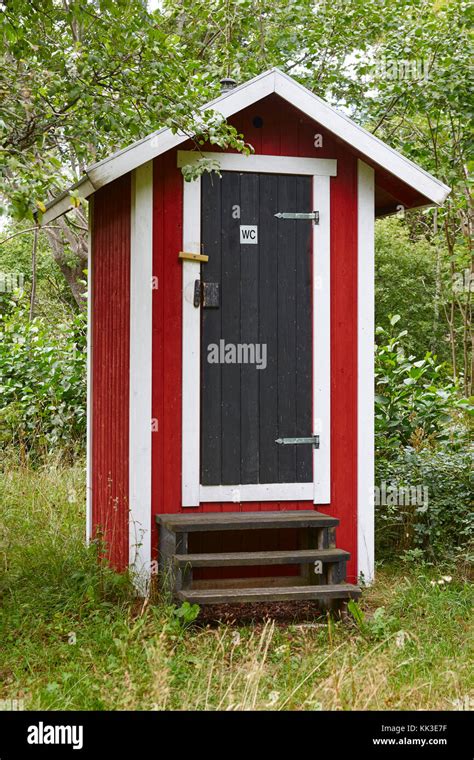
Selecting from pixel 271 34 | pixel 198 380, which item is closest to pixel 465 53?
pixel 271 34

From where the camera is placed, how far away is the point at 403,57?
1065cm

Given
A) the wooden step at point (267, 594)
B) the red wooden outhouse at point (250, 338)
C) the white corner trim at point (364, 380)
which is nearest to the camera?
the wooden step at point (267, 594)

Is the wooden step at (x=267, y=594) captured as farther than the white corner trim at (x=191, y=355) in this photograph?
No

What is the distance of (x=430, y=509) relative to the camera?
7445 mm

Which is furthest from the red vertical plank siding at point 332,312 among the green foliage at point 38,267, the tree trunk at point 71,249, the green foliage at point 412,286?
the green foliage at point 38,267

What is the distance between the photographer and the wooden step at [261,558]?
5645 millimetres

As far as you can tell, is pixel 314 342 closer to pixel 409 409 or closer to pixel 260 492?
pixel 260 492

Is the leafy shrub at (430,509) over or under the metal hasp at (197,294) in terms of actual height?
under

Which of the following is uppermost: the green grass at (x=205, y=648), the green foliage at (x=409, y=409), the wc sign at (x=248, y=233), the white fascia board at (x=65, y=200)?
the white fascia board at (x=65, y=200)

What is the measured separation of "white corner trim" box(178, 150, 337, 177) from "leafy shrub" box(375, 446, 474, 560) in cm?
276

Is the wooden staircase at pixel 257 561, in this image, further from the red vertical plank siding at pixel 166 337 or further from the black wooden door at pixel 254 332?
the black wooden door at pixel 254 332

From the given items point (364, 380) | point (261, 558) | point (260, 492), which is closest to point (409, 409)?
point (364, 380)

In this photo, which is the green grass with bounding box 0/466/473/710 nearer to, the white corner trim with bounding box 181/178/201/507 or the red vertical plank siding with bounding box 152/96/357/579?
the red vertical plank siding with bounding box 152/96/357/579

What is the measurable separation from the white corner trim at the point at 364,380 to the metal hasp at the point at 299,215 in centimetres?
36
